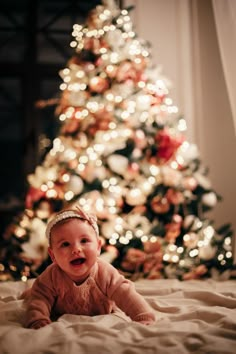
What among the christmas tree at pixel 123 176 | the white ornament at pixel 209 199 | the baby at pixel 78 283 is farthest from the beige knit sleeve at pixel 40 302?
the white ornament at pixel 209 199

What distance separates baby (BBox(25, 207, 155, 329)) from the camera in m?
1.34

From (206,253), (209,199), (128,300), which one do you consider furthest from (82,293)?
(209,199)

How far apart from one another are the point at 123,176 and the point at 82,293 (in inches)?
43.3

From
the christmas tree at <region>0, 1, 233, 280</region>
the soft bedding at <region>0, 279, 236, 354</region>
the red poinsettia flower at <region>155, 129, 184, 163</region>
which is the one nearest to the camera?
the soft bedding at <region>0, 279, 236, 354</region>

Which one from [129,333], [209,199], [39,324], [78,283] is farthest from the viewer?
[209,199]

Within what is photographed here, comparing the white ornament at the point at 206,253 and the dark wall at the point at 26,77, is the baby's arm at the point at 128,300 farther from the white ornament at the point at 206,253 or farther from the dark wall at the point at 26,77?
the dark wall at the point at 26,77

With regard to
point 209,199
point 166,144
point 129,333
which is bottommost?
point 129,333

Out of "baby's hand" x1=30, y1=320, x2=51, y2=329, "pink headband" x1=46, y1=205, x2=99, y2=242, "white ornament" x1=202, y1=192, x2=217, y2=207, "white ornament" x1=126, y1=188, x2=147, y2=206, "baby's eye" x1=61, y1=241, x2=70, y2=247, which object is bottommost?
"baby's hand" x1=30, y1=320, x2=51, y2=329

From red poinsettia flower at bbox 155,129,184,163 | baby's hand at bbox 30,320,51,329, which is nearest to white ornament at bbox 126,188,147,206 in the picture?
red poinsettia flower at bbox 155,129,184,163

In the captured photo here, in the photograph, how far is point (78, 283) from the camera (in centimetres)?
141

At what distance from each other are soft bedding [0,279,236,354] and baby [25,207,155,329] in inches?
2.1

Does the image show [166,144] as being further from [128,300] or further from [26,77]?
[26,77]

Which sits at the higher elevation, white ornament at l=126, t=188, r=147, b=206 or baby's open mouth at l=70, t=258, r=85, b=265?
white ornament at l=126, t=188, r=147, b=206

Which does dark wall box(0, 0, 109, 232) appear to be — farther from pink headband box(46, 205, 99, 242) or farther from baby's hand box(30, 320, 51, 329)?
baby's hand box(30, 320, 51, 329)
